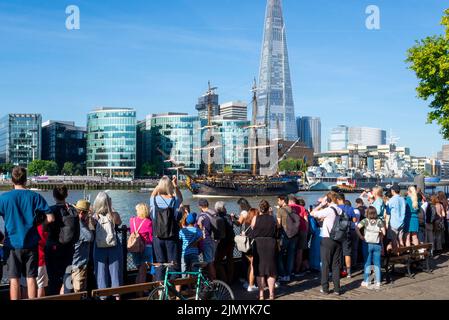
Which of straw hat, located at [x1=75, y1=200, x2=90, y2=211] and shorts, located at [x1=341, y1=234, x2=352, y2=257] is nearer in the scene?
straw hat, located at [x1=75, y1=200, x2=90, y2=211]

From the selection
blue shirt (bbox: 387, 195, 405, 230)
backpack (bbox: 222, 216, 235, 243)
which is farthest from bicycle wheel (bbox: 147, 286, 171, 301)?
blue shirt (bbox: 387, 195, 405, 230)

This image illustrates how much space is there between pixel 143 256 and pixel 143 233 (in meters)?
0.47

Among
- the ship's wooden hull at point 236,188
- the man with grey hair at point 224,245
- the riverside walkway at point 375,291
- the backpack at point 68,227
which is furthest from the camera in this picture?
the ship's wooden hull at point 236,188

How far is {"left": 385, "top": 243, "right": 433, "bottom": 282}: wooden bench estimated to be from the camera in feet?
38.3

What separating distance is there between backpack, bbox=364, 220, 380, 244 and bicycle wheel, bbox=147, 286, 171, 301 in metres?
5.29

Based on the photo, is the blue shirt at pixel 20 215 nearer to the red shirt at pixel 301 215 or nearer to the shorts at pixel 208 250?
the shorts at pixel 208 250

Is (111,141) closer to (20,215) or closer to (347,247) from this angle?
(347,247)

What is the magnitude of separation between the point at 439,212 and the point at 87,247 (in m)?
11.5

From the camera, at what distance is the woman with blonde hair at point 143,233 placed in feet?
30.3

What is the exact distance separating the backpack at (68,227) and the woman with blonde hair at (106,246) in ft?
1.90

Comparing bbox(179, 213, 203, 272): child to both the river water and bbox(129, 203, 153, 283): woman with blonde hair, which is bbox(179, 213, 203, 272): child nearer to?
bbox(129, 203, 153, 283): woman with blonde hair

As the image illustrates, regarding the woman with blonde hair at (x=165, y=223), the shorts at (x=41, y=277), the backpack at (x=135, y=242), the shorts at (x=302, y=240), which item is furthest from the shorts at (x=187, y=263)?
the shorts at (x=302, y=240)

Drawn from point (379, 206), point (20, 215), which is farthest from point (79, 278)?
point (379, 206)

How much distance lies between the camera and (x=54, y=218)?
7480mm
